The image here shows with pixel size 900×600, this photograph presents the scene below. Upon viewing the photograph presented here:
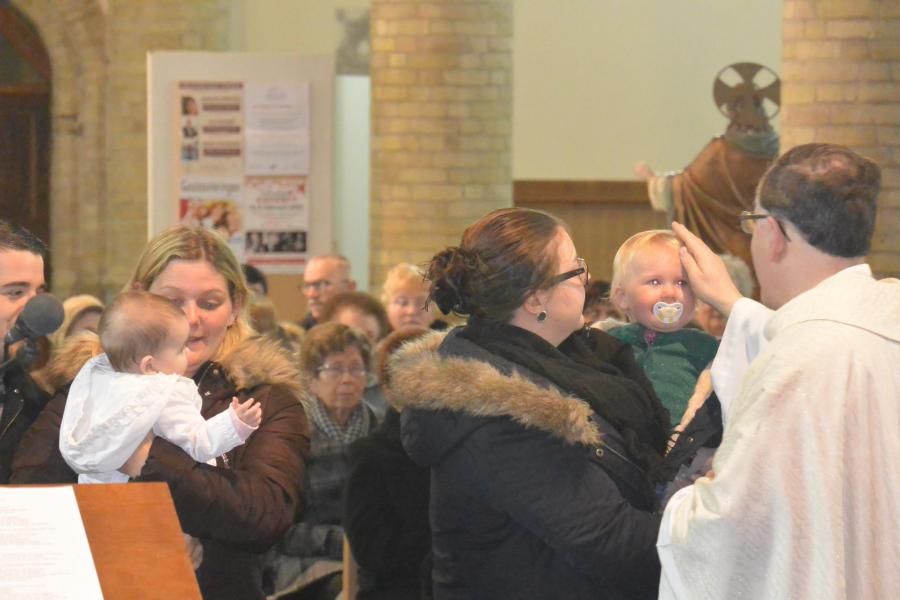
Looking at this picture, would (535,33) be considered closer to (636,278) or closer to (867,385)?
(636,278)

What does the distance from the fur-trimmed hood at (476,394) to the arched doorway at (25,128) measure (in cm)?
1234

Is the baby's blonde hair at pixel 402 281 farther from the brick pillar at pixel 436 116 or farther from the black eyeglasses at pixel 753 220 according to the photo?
the black eyeglasses at pixel 753 220

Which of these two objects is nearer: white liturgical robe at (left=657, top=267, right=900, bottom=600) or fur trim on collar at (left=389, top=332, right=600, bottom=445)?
white liturgical robe at (left=657, top=267, right=900, bottom=600)

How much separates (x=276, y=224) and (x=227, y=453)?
645 cm

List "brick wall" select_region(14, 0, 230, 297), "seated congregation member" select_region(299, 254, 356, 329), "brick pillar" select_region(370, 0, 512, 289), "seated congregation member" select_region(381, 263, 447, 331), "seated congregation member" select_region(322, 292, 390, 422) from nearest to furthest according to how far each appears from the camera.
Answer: "seated congregation member" select_region(322, 292, 390, 422)
"seated congregation member" select_region(381, 263, 447, 331)
"seated congregation member" select_region(299, 254, 356, 329)
"brick pillar" select_region(370, 0, 512, 289)
"brick wall" select_region(14, 0, 230, 297)

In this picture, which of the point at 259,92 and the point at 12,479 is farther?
the point at 259,92

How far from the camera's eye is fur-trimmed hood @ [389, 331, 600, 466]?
280 centimetres

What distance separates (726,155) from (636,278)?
264 inches

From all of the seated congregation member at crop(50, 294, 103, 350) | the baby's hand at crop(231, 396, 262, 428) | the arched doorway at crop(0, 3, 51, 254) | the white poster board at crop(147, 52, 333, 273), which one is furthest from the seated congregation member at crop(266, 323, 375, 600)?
the arched doorway at crop(0, 3, 51, 254)

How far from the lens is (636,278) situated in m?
3.72

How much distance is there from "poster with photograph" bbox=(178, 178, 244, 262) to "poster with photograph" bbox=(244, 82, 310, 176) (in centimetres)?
22

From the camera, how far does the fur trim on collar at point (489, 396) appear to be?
2795 millimetres

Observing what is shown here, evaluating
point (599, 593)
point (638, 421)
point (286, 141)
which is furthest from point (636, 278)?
point (286, 141)

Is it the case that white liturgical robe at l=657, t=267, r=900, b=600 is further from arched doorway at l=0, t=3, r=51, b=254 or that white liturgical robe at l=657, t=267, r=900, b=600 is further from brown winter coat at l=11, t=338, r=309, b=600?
arched doorway at l=0, t=3, r=51, b=254
